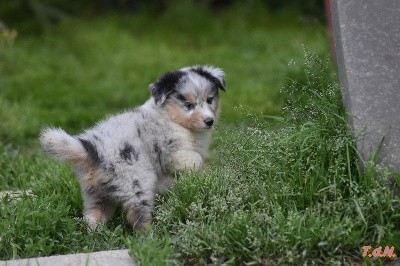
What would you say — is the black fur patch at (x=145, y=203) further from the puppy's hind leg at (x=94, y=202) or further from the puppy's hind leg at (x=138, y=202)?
the puppy's hind leg at (x=94, y=202)

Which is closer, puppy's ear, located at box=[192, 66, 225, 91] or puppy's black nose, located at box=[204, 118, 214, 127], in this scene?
puppy's black nose, located at box=[204, 118, 214, 127]

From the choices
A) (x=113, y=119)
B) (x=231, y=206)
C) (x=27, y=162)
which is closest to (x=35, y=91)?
(x=27, y=162)

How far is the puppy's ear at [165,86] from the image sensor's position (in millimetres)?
5723

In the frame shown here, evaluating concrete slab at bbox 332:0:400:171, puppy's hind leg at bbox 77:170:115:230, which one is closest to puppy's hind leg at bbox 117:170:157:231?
puppy's hind leg at bbox 77:170:115:230

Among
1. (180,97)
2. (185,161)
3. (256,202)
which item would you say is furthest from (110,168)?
(256,202)

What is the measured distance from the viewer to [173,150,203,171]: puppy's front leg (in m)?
5.55

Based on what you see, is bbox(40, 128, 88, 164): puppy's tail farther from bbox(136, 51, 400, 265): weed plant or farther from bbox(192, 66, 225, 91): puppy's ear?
bbox(192, 66, 225, 91): puppy's ear

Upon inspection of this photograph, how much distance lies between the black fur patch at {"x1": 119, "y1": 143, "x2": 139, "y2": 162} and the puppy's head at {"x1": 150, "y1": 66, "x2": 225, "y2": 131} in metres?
0.55

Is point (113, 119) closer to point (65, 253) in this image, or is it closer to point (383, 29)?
point (65, 253)

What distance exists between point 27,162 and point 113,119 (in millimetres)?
1710

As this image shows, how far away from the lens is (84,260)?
4672 millimetres

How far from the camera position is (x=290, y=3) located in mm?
14648

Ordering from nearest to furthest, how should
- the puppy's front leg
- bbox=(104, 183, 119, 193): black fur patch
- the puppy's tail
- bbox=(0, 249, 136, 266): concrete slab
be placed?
1. bbox=(0, 249, 136, 266): concrete slab
2. the puppy's tail
3. bbox=(104, 183, 119, 193): black fur patch
4. the puppy's front leg

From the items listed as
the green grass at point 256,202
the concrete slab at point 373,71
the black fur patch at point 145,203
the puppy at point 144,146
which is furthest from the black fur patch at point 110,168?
the concrete slab at point 373,71
